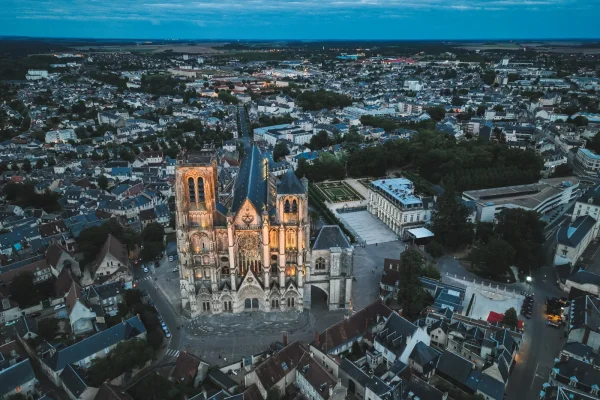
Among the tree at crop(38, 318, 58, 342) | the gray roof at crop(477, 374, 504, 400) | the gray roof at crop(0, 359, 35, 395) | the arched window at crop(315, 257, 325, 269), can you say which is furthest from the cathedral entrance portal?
the gray roof at crop(0, 359, 35, 395)

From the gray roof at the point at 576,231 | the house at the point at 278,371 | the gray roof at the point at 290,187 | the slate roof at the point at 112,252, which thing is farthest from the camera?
the gray roof at the point at 576,231

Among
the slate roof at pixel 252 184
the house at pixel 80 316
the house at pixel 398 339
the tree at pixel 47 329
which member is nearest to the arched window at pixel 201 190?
the slate roof at pixel 252 184

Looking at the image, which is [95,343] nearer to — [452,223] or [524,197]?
[452,223]

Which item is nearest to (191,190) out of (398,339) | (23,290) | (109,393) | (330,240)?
(330,240)

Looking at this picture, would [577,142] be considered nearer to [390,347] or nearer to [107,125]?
[390,347]

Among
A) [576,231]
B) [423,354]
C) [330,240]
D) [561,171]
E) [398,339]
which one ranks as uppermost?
[330,240]

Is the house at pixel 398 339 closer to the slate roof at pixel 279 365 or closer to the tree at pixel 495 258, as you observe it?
the slate roof at pixel 279 365

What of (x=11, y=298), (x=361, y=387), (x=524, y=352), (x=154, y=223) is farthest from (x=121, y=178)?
(x=524, y=352)
